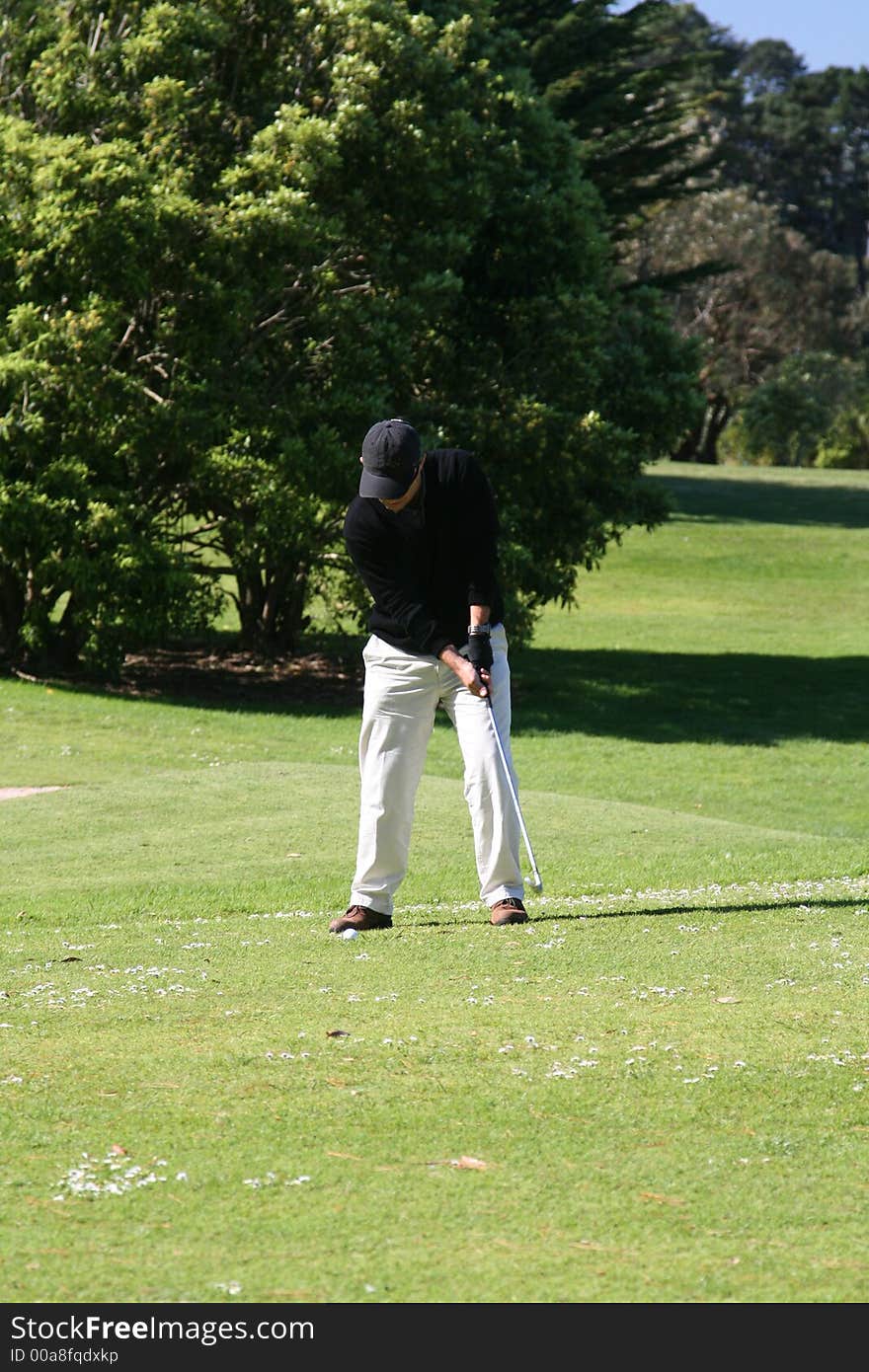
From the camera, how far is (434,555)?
787 centimetres

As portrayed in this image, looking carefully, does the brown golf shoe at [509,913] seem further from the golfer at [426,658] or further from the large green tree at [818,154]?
the large green tree at [818,154]

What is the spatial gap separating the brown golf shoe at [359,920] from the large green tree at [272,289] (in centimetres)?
1287

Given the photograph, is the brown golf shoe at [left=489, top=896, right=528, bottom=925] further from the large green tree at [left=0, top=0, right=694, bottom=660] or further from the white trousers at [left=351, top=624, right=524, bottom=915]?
the large green tree at [left=0, top=0, right=694, bottom=660]

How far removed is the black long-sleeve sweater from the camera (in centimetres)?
770

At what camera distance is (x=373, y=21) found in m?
21.3

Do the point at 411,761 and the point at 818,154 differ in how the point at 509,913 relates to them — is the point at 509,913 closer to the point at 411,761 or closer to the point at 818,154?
the point at 411,761

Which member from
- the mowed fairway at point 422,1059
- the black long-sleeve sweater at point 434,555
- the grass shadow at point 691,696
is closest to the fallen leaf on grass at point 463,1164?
the mowed fairway at point 422,1059

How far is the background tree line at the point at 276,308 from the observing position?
20.4 meters

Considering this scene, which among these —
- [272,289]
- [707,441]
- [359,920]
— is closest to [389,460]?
[359,920]

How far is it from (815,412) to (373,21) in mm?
40707

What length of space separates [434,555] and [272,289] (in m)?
14.3

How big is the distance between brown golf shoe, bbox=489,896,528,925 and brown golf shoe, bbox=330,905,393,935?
0.52m

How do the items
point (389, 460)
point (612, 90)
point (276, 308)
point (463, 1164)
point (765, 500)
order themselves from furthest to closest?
point (765, 500)
point (612, 90)
point (276, 308)
point (389, 460)
point (463, 1164)
